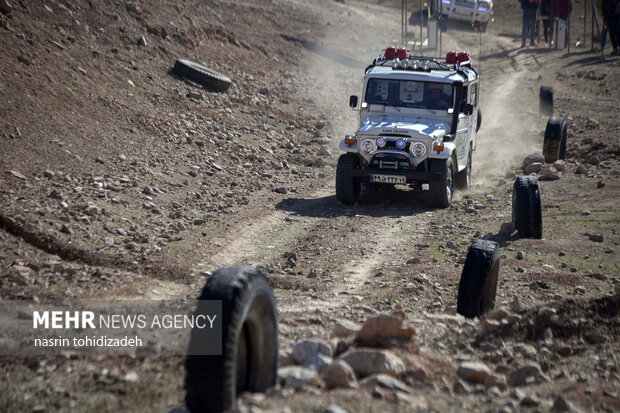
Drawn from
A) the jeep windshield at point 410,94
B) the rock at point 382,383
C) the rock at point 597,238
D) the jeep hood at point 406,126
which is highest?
the jeep windshield at point 410,94

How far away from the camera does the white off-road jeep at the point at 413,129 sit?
11.2 meters

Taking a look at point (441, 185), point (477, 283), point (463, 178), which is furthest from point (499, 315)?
point (463, 178)

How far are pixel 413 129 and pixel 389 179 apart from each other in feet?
2.85

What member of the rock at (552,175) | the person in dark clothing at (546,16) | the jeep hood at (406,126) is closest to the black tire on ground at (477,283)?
the jeep hood at (406,126)

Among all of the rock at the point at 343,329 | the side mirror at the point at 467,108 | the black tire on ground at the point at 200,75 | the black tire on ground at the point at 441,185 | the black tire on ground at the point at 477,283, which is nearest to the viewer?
the rock at the point at 343,329

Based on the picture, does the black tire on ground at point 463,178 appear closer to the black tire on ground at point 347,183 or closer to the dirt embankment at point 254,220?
the dirt embankment at point 254,220

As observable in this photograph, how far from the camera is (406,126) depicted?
11367mm

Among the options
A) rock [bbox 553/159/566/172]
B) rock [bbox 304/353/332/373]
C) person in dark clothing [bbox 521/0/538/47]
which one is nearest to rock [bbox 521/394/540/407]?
rock [bbox 304/353/332/373]

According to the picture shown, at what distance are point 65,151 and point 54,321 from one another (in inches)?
212

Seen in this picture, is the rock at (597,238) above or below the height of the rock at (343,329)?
above

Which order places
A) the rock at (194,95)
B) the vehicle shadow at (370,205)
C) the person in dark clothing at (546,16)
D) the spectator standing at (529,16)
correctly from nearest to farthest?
the vehicle shadow at (370,205), the rock at (194,95), the spectator standing at (529,16), the person in dark clothing at (546,16)

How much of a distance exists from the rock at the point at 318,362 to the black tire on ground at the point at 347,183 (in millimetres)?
7076

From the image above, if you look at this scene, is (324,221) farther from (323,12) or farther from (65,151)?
(323,12)

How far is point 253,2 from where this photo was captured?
28.8 m
